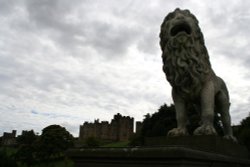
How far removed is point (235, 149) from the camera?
22.1 feet

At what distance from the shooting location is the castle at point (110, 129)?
96000 millimetres

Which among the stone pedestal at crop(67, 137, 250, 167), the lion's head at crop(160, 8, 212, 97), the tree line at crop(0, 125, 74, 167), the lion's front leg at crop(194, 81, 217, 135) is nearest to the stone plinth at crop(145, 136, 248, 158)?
the stone pedestal at crop(67, 137, 250, 167)

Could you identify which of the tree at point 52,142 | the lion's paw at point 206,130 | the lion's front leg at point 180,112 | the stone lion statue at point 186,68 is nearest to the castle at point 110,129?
the tree at point 52,142

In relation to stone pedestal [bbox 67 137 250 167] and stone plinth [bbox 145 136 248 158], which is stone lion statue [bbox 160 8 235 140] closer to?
stone plinth [bbox 145 136 248 158]

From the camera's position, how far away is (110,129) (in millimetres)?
98125

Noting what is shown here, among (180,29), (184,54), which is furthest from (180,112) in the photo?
(180,29)

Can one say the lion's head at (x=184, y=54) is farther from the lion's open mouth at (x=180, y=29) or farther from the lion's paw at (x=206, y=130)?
the lion's paw at (x=206, y=130)

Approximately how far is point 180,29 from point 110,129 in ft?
306

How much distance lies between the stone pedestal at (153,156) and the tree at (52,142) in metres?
37.8

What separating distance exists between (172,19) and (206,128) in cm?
233

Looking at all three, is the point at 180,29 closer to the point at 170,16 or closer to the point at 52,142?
the point at 170,16

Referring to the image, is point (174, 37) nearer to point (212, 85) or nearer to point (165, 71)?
point (165, 71)

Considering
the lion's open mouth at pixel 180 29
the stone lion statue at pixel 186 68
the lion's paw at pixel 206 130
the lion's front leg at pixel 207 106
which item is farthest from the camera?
the lion's open mouth at pixel 180 29

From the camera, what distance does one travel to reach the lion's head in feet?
20.2
